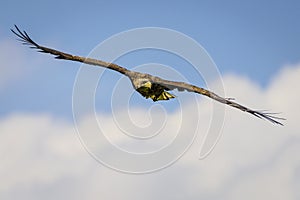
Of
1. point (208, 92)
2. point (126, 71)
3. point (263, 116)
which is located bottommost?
point (263, 116)

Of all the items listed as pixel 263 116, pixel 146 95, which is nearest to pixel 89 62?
pixel 146 95

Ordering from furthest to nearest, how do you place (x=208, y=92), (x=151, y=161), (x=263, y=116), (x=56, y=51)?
(x=151, y=161) < (x=56, y=51) < (x=208, y=92) < (x=263, y=116)

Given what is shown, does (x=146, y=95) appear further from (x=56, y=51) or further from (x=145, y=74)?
(x=56, y=51)

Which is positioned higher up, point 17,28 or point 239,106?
point 17,28

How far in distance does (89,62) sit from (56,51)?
4.76ft

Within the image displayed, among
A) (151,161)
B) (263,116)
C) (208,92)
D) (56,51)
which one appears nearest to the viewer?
(263,116)

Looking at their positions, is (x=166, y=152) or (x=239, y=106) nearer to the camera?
(x=239, y=106)

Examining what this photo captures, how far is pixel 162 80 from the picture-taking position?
24.9m

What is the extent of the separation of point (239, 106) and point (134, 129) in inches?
270

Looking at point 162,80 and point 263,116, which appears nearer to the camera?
point 263,116

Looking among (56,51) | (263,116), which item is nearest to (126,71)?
(56,51)

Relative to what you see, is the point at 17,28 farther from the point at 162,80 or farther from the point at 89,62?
the point at 162,80

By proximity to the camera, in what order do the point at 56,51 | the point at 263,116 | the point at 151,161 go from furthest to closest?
the point at 151,161 → the point at 56,51 → the point at 263,116

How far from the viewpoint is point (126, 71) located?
1050 inches
